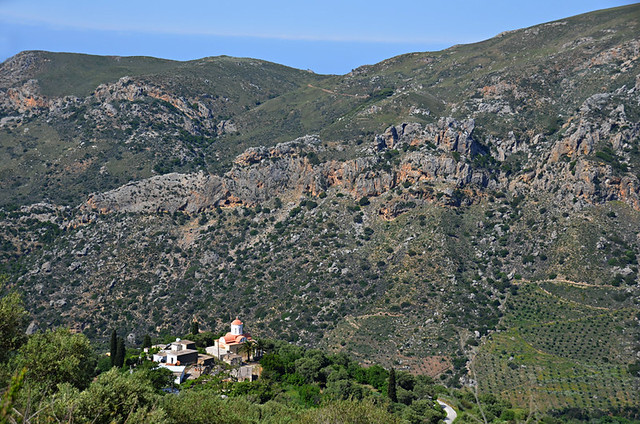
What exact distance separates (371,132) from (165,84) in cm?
5834

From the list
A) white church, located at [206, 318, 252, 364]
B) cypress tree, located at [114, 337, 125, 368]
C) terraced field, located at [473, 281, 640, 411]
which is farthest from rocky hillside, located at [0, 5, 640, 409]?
cypress tree, located at [114, 337, 125, 368]

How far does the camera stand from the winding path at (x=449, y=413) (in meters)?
54.2

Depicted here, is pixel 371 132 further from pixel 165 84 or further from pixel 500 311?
pixel 165 84

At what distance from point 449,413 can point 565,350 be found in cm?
1999

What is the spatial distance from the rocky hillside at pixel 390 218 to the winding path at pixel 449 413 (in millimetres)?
6742

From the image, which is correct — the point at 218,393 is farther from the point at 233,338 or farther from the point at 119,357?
the point at 233,338

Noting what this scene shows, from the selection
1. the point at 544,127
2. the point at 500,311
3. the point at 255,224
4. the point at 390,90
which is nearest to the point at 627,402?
the point at 500,311

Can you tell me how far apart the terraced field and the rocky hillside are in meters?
0.24

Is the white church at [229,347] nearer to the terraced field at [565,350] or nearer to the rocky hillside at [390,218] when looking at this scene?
the rocky hillside at [390,218]

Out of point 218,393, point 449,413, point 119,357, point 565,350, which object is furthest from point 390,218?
point 218,393

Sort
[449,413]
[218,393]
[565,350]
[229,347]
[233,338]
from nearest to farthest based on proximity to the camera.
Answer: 1. [218,393]
2. [449,413]
3. [229,347]
4. [233,338]
5. [565,350]

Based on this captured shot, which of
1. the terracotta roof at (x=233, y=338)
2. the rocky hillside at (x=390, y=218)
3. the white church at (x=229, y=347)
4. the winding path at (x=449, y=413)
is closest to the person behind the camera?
the winding path at (x=449, y=413)

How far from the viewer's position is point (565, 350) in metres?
70.1

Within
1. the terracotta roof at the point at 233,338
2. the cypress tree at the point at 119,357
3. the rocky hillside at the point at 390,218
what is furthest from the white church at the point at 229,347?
the rocky hillside at the point at 390,218
